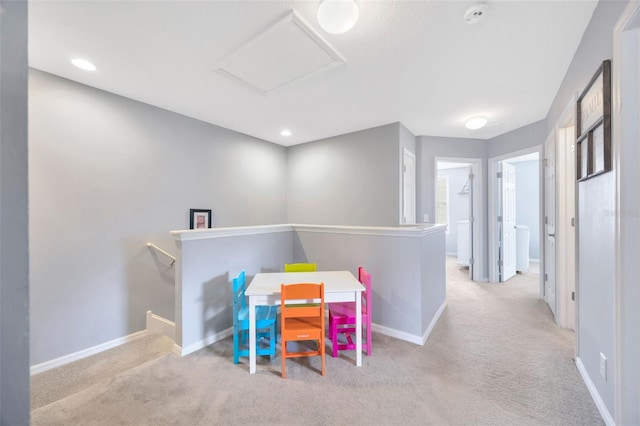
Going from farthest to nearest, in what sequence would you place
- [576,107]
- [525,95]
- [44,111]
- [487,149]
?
[487,149] < [525,95] < [44,111] < [576,107]

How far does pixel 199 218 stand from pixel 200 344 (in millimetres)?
1677

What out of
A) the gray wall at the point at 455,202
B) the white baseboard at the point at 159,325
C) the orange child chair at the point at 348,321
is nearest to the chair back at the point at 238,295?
the orange child chair at the point at 348,321

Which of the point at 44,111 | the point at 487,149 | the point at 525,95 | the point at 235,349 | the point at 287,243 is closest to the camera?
the point at 235,349

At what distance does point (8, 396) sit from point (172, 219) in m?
2.73

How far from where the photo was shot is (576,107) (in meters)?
1.88

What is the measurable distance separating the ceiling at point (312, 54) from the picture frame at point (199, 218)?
1.30 metres

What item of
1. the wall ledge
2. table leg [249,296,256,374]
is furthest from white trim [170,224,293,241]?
table leg [249,296,256,374]

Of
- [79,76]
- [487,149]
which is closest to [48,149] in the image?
[79,76]

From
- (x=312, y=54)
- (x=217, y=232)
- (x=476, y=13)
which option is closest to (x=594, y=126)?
(x=476, y=13)

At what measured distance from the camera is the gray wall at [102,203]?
2.25 m

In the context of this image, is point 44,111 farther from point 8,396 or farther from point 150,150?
point 8,396

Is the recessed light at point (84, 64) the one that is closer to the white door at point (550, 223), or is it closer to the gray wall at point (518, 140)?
the white door at point (550, 223)

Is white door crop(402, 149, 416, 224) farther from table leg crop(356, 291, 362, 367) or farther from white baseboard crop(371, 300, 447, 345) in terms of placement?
table leg crop(356, 291, 362, 367)

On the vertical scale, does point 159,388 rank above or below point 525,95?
below
